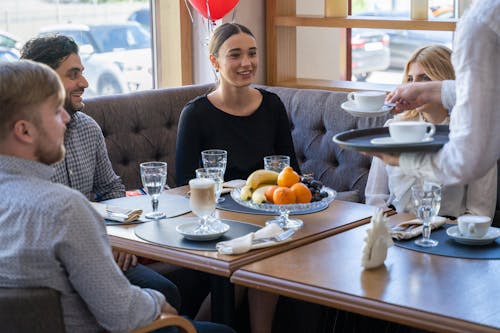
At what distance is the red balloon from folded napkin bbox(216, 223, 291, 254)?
1875 mm

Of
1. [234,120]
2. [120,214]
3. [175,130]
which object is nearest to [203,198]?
[120,214]

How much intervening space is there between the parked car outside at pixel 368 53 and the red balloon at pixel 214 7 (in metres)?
3.22

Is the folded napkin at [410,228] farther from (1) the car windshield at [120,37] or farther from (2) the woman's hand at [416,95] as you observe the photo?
(1) the car windshield at [120,37]

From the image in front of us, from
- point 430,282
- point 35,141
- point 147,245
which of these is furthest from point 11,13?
point 430,282

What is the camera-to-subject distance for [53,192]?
6.30 ft

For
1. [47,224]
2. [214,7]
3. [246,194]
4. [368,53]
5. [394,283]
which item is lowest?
[394,283]

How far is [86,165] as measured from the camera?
3.16 metres

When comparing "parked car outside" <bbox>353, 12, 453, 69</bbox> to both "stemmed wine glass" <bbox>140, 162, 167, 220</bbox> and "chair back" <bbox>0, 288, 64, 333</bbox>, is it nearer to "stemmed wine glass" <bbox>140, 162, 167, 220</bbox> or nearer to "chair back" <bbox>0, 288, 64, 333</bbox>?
"stemmed wine glass" <bbox>140, 162, 167, 220</bbox>

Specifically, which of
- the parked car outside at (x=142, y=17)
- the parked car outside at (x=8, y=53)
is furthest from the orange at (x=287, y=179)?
the parked car outside at (x=142, y=17)

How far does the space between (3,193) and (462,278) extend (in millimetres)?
1089

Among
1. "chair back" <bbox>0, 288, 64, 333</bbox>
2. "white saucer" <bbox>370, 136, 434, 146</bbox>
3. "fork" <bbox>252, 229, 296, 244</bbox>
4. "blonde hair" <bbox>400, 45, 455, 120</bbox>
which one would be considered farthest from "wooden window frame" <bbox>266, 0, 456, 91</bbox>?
"chair back" <bbox>0, 288, 64, 333</bbox>

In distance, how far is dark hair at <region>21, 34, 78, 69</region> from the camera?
10.1ft

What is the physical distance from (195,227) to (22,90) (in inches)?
32.5

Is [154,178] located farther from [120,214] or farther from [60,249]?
[60,249]
